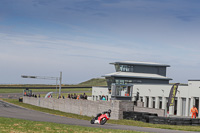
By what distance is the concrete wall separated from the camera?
38759 millimetres

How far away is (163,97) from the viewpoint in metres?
50.3

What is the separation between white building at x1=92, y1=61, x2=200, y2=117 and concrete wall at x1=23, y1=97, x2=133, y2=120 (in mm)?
3399

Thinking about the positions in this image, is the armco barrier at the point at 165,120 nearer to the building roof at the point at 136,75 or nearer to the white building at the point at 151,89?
the white building at the point at 151,89

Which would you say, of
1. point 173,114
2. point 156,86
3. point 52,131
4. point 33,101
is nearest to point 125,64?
point 33,101

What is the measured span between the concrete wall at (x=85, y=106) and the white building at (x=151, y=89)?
11.2ft

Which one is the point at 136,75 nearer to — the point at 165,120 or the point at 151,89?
the point at 151,89

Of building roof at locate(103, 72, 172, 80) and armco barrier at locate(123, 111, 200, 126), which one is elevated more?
building roof at locate(103, 72, 172, 80)

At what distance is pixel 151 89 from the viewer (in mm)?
53688

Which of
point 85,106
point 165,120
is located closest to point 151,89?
point 85,106

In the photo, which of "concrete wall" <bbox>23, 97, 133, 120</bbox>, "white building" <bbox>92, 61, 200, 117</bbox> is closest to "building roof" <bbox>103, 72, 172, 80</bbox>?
"white building" <bbox>92, 61, 200, 117</bbox>

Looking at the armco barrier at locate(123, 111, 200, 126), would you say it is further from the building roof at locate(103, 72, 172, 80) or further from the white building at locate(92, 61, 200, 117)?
the building roof at locate(103, 72, 172, 80)

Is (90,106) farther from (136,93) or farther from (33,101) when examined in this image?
(33,101)

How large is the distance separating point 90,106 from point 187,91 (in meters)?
12.3

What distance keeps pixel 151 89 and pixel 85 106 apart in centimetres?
1095
